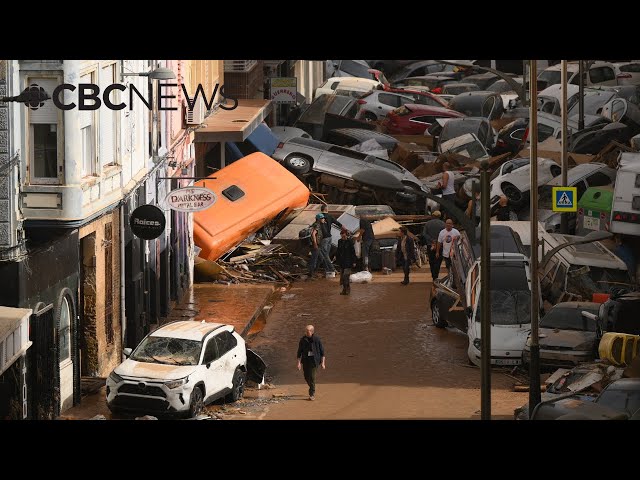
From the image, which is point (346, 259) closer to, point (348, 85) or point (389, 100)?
point (389, 100)

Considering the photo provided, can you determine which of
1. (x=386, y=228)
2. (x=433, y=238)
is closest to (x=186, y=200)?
(x=433, y=238)

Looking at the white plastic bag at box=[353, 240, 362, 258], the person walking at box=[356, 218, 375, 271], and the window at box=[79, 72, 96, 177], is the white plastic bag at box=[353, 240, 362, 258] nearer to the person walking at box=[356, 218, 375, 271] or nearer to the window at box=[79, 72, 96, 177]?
the person walking at box=[356, 218, 375, 271]

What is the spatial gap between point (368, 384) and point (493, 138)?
1783cm

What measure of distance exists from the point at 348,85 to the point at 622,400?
29065 mm

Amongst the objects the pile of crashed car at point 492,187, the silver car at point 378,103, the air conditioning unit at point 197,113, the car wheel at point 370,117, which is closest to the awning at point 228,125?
the pile of crashed car at point 492,187

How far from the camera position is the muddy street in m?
19.8

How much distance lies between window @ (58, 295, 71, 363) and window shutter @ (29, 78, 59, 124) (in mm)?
2171

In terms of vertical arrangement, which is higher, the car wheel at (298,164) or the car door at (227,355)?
the car wheel at (298,164)

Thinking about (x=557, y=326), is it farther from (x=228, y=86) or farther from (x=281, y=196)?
(x=228, y=86)

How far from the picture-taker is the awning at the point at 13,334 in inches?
683

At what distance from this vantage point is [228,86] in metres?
30.0

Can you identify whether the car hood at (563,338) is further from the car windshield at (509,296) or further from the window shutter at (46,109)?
the window shutter at (46,109)

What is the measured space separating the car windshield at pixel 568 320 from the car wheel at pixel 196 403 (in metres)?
4.81

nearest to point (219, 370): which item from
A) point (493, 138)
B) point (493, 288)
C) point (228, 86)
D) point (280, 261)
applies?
point (493, 288)
